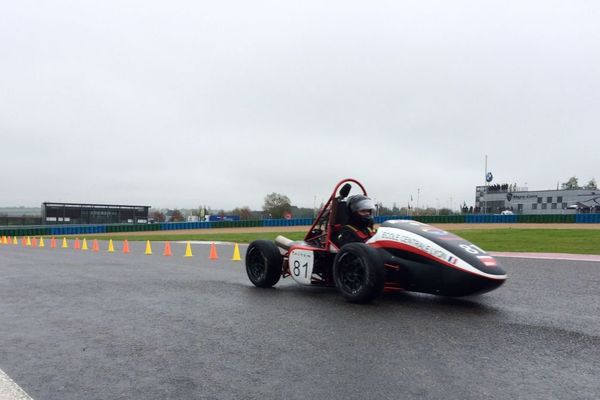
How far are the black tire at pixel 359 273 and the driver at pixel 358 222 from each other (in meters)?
0.73

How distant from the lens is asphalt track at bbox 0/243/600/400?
11.3 ft

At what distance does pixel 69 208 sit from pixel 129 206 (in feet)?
28.5

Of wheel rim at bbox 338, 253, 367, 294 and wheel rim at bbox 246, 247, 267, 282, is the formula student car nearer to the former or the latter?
wheel rim at bbox 338, 253, 367, 294

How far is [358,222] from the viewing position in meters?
7.63

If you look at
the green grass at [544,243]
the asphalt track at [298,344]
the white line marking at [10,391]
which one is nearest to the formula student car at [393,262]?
the asphalt track at [298,344]

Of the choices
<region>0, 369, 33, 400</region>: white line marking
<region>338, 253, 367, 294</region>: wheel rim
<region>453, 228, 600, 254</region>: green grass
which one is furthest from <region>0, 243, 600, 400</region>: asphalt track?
<region>453, 228, 600, 254</region>: green grass

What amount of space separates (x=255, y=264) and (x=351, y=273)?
2.38 meters

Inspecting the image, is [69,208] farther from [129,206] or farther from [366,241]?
[366,241]

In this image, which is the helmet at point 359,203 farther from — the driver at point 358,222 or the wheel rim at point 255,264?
the wheel rim at point 255,264

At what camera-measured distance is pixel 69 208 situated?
7050 centimetres

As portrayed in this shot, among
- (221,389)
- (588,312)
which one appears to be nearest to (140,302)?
(221,389)

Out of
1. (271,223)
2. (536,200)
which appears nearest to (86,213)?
(271,223)

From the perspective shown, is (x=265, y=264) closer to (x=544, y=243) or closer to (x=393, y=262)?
(x=393, y=262)

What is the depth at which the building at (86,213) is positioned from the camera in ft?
226
